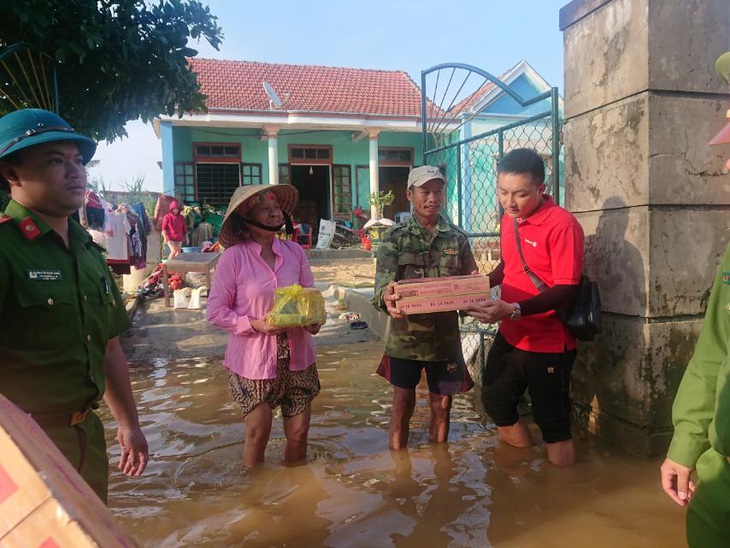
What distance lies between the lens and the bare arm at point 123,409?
2.29 m

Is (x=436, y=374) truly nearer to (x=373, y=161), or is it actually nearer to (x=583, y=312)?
(x=583, y=312)

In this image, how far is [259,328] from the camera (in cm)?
308

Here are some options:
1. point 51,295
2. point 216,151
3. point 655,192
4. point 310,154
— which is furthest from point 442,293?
point 310,154

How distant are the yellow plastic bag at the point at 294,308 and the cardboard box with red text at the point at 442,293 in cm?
48

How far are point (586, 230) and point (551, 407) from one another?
1231 mm

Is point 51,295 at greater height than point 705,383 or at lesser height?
greater

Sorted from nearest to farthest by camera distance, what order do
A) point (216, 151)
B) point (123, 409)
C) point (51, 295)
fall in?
1. point (51, 295)
2. point (123, 409)
3. point (216, 151)

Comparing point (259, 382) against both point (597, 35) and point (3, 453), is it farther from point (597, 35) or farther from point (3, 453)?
point (597, 35)

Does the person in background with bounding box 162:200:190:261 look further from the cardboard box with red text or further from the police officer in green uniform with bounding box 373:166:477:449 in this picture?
the cardboard box with red text

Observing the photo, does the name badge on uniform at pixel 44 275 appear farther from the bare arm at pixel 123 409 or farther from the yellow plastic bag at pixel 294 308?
the yellow plastic bag at pixel 294 308

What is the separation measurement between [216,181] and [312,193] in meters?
5.38

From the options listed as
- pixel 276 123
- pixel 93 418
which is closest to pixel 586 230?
pixel 93 418

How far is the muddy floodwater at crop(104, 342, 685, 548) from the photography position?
2.62 m

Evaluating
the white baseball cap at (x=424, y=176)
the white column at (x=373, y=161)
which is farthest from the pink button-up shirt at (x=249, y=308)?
the white column at (x=373, y=161)
